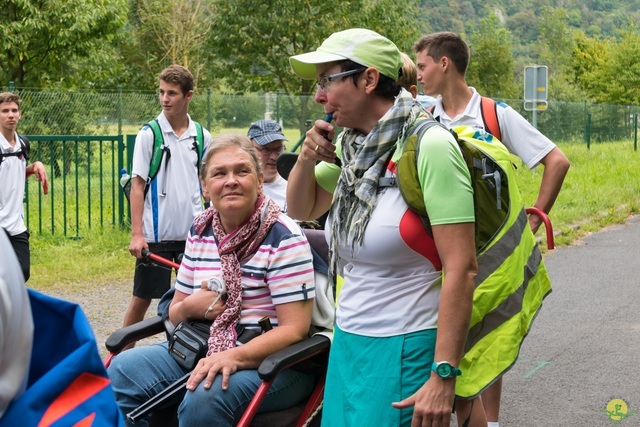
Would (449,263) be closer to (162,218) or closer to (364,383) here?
(364,383)

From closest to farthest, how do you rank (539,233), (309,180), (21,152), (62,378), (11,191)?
(62,378) < (309,180) < (11,191) < (21,152) < (539,233)

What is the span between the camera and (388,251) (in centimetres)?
267

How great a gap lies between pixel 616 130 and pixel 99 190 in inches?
1064

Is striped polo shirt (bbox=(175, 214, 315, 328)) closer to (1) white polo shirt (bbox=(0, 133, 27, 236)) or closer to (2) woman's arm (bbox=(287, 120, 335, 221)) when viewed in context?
(2) woman's arm (bbox=(287, 120, 335, 221))

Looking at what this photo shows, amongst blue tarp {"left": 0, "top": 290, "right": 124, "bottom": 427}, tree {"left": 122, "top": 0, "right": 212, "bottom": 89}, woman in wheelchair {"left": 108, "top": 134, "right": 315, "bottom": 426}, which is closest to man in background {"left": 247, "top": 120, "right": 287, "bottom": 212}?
woman in wheelchair {"left": 108, "top": 134, "right": 315, "bottom": 426}

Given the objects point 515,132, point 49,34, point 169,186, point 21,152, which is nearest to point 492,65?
point 49,34

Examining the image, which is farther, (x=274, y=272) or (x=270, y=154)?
(x=270, y=154)

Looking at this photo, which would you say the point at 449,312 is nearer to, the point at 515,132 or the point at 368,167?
the point at 368,167

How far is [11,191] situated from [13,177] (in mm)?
151

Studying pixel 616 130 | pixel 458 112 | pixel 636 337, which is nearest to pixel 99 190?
pixel 636 337

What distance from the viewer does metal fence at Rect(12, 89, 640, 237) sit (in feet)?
35.8

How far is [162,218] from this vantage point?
585cm

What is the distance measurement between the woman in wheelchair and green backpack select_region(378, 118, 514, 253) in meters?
1.04

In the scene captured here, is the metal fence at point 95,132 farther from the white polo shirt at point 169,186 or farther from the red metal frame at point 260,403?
the red metal frame at point 260,403
